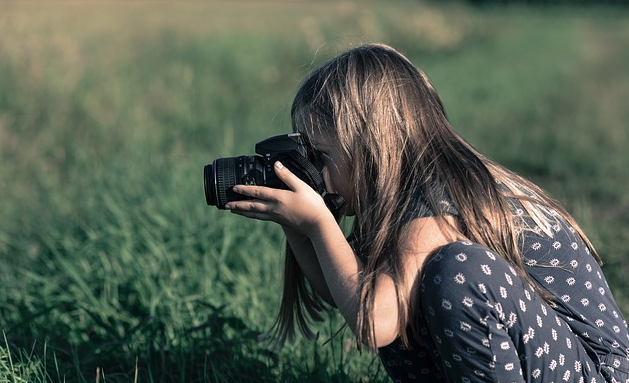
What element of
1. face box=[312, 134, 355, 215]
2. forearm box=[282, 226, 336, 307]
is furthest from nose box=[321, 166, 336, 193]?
forearm box=[282, 226, 336, 307]

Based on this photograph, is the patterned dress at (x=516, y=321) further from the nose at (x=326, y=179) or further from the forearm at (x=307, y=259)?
the nose at (x=326, y=179)

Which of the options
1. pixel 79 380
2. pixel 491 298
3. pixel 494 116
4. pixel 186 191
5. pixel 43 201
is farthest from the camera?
pixel 494 116

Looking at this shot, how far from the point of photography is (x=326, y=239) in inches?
70.4

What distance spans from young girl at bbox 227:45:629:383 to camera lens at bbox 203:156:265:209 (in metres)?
0.04

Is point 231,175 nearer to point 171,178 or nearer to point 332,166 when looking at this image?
point 332,166

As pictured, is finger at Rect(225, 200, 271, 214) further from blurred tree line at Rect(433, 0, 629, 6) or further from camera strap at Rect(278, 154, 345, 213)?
blurred tree line at Rect(433, 0, 629, 6)

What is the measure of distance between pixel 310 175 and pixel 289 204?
0.10 m

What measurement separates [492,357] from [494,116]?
6666 mm

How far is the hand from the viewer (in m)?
1.80

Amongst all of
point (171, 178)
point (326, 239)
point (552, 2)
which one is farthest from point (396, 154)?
point (552, 2)

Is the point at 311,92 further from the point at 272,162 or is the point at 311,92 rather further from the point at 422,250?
the point at 422,250

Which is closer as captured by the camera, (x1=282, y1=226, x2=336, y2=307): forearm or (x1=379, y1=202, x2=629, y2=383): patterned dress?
(x1=379, y1=202, x2=629, y2=383): patterned dress

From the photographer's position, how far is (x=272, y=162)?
75.1 inches

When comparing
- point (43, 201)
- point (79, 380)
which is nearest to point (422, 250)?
point (79, 380)
